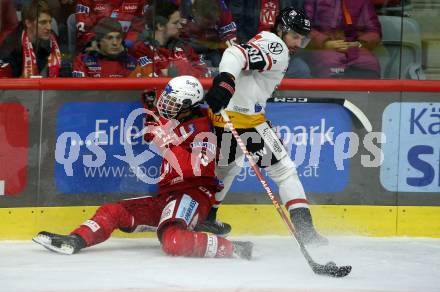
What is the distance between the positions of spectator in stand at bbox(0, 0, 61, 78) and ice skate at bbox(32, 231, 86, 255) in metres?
1.02

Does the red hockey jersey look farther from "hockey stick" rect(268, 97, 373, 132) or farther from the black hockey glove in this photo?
"hockey stick" rect(268, 97, 373, 132)

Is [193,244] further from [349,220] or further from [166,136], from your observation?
[349,220]

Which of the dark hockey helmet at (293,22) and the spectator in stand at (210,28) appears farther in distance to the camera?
the spectator in stand at (210,28)

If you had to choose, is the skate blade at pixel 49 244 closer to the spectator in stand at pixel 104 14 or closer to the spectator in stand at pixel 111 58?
the spectator in stand at pixel 111 58

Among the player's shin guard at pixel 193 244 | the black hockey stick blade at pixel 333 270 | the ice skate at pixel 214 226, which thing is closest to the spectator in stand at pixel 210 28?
the ice skate at pixel 214 226

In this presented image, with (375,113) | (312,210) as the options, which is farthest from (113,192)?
(375,113)

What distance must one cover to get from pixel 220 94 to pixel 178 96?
1.34ft

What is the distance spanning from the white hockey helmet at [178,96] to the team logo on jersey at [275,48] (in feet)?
1.47

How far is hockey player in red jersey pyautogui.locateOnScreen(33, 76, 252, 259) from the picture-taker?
19.7ft

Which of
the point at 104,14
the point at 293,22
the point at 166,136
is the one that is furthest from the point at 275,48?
the point at 104,14

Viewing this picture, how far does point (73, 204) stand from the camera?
6516 millimetres

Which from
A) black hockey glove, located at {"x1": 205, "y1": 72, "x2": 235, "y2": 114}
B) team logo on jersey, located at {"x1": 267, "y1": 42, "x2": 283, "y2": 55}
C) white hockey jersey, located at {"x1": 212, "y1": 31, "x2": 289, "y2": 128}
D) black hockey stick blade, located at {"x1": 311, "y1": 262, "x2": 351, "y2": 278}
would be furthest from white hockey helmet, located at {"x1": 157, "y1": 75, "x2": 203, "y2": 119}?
black hockey stick blade, located at {"x1": 311, "y1": 262, "x2": 351, "y2": 278}

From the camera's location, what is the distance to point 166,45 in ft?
21.9

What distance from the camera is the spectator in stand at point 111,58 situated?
6.56 metres
